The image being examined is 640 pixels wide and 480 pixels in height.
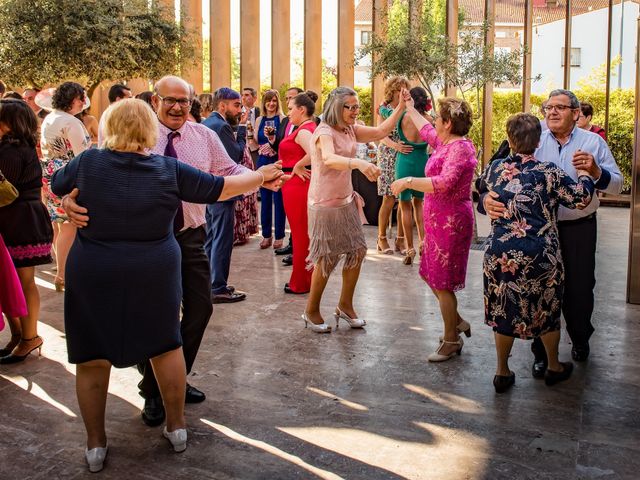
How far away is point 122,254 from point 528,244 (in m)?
2.11

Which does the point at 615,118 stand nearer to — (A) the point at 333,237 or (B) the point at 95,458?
(A) the point at 333,237

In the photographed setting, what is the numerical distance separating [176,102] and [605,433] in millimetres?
2623

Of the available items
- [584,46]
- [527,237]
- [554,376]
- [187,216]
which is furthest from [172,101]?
[584,46]

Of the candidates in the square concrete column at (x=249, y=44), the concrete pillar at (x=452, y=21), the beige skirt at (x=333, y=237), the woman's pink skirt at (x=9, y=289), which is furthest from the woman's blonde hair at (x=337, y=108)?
the square concrete column at (x=249, y=44)

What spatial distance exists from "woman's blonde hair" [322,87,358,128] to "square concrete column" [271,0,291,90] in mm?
10344

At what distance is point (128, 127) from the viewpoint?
323 cm

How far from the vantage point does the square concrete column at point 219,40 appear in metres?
15.6

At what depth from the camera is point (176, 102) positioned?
3879 millimetres

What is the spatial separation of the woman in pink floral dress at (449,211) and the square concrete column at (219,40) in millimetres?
11391

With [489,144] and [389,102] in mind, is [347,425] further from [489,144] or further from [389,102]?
[489,144]

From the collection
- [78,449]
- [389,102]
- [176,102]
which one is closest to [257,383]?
[78,449]

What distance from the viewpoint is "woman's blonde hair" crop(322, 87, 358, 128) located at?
528 cm

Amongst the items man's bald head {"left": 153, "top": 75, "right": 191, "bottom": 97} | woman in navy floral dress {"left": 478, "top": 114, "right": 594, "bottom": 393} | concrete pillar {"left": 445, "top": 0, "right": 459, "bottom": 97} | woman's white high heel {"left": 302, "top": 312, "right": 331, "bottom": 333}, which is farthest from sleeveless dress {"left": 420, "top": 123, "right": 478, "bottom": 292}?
concrete pillar {"left": 445, "top": 0, "right": 459, "bottom": 97}

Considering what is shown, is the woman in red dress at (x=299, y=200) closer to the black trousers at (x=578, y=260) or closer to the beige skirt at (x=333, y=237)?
the beige skirt at (x=333, y=237)
